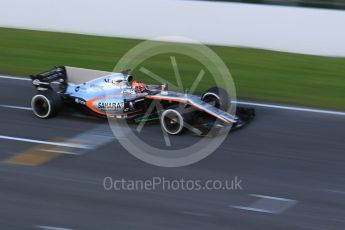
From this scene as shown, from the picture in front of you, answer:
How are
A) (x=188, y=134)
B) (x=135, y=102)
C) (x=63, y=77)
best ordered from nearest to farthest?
(x=188, y=134) → (x=135, y=102) → (x=63, y=77)

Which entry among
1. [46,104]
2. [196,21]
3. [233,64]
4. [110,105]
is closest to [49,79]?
[46,104]

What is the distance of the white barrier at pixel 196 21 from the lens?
14766 millimetres

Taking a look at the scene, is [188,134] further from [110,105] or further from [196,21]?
[196,21]

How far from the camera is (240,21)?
50.2ft

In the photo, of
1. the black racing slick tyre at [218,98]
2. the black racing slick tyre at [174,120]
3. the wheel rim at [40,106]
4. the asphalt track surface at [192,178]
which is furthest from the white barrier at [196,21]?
the black racing slick tyre at [174,120]

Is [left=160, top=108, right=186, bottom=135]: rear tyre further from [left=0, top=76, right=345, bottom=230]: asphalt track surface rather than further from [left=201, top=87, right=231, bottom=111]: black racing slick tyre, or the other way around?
[left=201, top=87, right=231, bottom=111]: black racing slick tyre

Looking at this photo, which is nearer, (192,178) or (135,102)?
(192,178)

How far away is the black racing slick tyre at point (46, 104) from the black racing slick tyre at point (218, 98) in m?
2.23

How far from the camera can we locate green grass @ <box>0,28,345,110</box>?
1247 cm

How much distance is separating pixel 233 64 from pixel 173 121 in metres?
5.06

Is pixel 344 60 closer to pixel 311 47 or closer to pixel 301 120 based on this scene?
pixel 311 47

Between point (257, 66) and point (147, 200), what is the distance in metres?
6.94

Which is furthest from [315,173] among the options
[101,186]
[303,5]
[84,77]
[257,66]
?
[303,5]

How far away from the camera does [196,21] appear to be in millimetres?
15758
